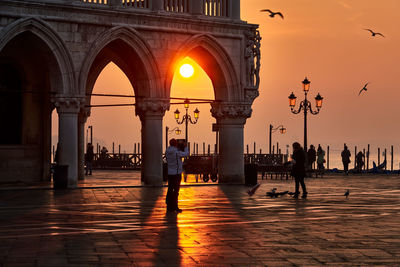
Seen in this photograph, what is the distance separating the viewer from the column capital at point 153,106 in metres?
28.3

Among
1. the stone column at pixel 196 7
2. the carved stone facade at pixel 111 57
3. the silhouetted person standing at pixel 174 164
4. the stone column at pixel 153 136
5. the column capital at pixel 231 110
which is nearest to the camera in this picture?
the silhouetted person standing at pixel 174 164

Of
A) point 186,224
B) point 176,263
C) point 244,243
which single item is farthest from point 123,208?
point 176,263

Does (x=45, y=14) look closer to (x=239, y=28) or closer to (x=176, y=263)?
(x=239, y=28)

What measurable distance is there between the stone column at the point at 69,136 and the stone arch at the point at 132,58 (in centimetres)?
65

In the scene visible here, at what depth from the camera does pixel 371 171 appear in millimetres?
50156

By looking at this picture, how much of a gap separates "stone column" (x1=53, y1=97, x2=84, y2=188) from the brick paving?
489cm

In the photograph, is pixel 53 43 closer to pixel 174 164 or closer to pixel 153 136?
pixel 153 136

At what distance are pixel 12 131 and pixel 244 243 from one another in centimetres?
1943

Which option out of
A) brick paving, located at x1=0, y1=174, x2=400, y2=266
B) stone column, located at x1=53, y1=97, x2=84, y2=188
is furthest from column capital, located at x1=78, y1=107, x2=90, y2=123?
brick paving, located at x1=0, y1=174, x2=400, y2=266

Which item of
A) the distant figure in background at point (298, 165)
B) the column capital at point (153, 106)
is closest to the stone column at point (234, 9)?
the column capital at point (153, 106)

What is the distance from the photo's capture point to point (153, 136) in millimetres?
28578

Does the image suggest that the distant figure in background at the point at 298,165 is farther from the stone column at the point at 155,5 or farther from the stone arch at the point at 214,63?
the stone column at the point at 155,5

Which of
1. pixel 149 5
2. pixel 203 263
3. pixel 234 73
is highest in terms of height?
pixel 149 5

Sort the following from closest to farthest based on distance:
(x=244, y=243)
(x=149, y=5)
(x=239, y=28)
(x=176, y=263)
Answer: (x=176, y=263) < (x=244, y=243) < (x=149, y=5) < (x=239, y=28)
